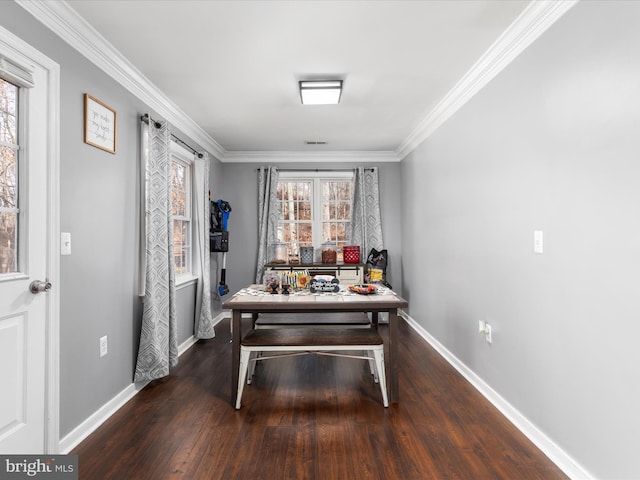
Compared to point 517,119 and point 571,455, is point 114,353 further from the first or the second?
point 517,119

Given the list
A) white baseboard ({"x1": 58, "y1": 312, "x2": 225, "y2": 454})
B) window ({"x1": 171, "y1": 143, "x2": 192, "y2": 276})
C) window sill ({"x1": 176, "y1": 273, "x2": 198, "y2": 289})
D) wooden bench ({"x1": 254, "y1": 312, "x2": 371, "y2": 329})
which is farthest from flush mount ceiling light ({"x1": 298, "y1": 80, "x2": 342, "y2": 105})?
white baseboard ({"x1": 58, "y1": 312, "x2": 225, "y2": 454})

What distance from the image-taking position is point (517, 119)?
7.26ft

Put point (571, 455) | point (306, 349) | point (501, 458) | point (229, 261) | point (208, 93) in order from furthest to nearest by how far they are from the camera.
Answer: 1. point (229, 261)
2. point (208, 93)
3. point (306, 349)
4. point (501, 458)
5. point (571, 455)

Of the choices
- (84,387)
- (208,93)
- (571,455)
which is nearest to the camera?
(571,455)

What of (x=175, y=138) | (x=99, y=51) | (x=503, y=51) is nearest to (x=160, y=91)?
(x=175, y=138)

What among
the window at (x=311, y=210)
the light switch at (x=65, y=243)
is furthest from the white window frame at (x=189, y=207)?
the light switch at (x=65, y=243)

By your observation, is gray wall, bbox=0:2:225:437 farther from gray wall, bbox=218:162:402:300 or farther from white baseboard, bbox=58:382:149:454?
gray wall, bbox=218:162:402:300

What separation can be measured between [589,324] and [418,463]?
1108 millimetres

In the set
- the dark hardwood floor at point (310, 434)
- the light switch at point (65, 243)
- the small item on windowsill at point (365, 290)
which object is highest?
the light switch at point (65, 243)

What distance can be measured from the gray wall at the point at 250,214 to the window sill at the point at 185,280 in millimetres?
1252

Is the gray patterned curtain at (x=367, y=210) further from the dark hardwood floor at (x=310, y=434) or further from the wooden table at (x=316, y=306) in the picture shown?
the wooden table at (x=316, y=306)

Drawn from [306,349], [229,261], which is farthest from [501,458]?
[229,261]

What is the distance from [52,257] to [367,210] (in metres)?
4.01

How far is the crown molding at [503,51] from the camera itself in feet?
6.18
